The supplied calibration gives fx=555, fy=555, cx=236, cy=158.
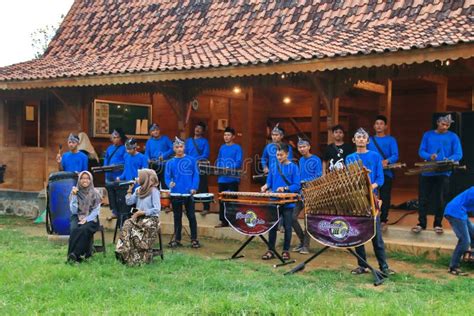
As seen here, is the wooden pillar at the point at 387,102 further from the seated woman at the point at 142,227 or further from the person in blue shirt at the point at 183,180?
the seated woman at the point at 142,227

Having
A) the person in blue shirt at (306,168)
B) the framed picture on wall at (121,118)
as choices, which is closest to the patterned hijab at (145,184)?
the person in blue shirt at (306,168)

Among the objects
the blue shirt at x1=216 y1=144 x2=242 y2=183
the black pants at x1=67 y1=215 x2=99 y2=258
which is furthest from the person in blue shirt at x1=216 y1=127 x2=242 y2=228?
the black pants at x1=67 y1=215 x2=99 y2=258

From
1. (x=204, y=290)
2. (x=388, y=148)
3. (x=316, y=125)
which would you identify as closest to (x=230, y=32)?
(x=316, y=125)

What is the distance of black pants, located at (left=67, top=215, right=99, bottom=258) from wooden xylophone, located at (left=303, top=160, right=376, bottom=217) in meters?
3.01

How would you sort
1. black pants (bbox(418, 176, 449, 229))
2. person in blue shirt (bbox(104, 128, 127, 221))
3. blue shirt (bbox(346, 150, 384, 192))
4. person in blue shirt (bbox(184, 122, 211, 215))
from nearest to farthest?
blue shirt (bbox(346, 150, 384, 192)) < black pants (bbox(418, 176, 449, 229)) < person in blue shirt (bbox(104, 128, 127, 221)) < person in blue shirt (bbox(184, 122, 211, 215))

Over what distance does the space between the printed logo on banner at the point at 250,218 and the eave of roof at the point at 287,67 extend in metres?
2.36

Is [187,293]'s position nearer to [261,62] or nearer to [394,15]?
[261,62]

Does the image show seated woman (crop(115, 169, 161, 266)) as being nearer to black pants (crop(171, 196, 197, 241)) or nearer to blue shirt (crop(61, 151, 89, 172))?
black pants (crop(171, 196, 197, 241))

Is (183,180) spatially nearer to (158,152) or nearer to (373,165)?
(158,152)

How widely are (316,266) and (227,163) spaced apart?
303 cm

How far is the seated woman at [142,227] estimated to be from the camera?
718cm

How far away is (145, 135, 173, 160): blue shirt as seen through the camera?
1076 centimetres

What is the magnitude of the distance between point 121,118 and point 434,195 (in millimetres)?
8012

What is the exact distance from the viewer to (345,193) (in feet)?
20.5
